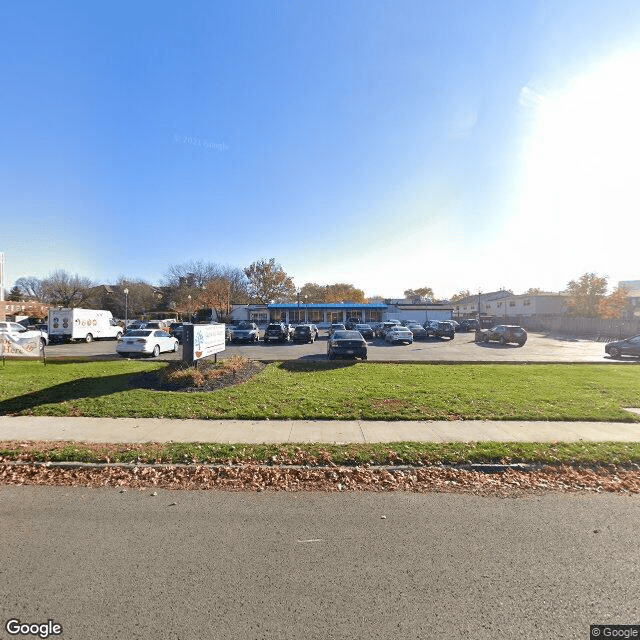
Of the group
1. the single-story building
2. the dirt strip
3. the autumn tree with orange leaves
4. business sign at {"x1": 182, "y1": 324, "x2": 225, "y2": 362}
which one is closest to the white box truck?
business sign at {"x1": 182, "y1": 324, "x2": 225, "y2": 362}

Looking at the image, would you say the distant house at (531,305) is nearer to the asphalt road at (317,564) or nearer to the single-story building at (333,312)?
the single-story building at (333,312)

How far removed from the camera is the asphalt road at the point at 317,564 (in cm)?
251

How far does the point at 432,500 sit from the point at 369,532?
115 cm

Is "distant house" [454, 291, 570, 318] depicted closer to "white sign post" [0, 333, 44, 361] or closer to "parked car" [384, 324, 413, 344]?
"parked car" [384, 324, 413, 344]

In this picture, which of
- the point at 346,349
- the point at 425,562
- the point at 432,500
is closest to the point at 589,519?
the point at 432,500

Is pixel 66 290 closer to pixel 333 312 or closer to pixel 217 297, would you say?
pixel 217 297

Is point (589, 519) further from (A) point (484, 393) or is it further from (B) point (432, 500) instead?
(A) point (484, 393)

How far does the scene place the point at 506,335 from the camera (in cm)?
2658

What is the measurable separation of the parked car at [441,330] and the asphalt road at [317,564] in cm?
2907

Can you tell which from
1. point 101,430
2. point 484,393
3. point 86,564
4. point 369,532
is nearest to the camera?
point 86,564

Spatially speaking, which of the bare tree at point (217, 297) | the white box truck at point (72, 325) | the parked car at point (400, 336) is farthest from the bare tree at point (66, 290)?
the parked car at point (400, 336)

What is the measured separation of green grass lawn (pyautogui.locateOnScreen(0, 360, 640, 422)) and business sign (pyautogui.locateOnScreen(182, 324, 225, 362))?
196cm

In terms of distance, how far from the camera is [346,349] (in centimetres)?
1619

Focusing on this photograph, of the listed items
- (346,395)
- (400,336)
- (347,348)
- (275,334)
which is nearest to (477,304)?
(400,336)
